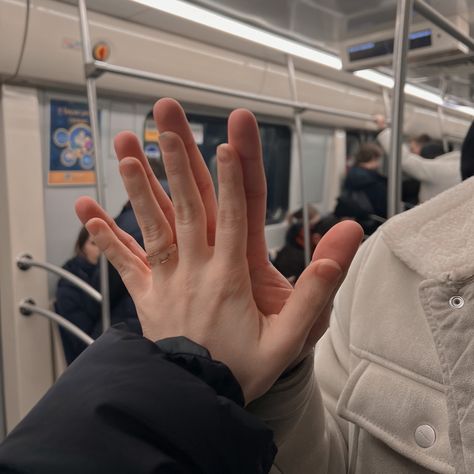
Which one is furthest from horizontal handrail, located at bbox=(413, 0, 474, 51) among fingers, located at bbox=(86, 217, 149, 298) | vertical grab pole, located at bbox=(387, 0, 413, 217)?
fingers, located at bbox=(86, 217, 149, 298)

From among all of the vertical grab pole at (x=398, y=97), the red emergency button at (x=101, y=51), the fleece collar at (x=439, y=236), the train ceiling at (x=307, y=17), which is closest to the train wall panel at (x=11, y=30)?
the train ceiling at (x=307, y=17)

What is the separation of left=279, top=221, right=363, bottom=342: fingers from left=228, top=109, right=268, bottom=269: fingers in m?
0.09

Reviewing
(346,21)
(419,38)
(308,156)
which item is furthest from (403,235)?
(308,156)

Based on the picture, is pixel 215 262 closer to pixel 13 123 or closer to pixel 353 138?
pixel 13 123

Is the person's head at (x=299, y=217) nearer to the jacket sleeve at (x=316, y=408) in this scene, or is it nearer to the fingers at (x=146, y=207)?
the jacket sleeve at (x=316, y=408)

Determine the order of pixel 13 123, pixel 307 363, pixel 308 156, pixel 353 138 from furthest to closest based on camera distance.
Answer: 1. pixel 353 138
2. pixel 308 156
3. pixel 13 123
4. pixel 307 363

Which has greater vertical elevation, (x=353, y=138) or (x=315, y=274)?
(x=353, y=138)

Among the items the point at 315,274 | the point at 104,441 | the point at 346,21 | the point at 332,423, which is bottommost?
the point at 332,423

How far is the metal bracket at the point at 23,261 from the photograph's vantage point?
2.52 meters

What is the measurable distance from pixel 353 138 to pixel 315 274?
532 cm

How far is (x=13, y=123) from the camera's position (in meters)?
2.44

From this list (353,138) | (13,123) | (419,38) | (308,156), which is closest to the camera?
(419,38)

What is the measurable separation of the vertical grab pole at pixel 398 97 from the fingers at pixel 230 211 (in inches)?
29.9

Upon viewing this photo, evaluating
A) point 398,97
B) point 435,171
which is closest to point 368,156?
point 435,171
